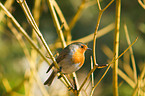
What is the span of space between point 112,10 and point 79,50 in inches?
207

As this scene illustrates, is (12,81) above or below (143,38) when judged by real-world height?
above

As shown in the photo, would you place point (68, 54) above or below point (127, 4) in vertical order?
above

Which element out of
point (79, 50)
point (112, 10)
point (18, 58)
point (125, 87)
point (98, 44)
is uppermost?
point (79, 50)

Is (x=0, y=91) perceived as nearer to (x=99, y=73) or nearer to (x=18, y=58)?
(x=18, y=58)

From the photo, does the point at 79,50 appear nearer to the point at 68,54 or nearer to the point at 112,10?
the point at 68,54

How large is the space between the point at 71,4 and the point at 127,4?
6.67 ft

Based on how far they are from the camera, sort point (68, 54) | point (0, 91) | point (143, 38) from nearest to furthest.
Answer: point (68, 54)
point (0, 91)
point (143, 38)

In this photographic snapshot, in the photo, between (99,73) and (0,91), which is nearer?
(0,91)

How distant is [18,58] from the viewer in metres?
7.29

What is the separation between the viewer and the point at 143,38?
6.38m

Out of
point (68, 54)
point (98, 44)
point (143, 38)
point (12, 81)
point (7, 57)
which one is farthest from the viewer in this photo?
point (98, 44)

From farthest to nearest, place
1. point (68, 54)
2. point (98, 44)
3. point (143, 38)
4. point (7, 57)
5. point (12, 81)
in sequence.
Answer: point (98, 44), point (7, 57), point (143, 38), point (12, 81), point (68, 54)

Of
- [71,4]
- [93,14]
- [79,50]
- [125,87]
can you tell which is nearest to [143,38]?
[125,87]

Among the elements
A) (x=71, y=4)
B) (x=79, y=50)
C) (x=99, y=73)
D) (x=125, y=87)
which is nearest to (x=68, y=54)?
(x=79, y=50)
